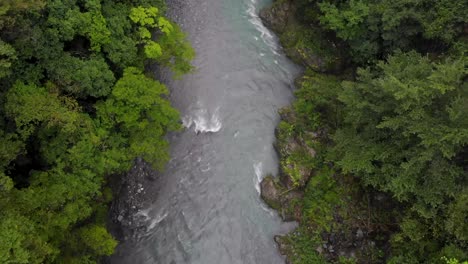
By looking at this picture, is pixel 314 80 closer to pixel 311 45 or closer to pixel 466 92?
pixel 311 45

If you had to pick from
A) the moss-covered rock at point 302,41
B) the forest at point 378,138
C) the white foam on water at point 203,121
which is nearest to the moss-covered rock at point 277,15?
the moss-covered rock at point 302,41

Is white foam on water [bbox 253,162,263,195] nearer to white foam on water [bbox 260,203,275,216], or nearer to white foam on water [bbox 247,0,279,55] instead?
white foam on water [bbox 260,203,275,216]

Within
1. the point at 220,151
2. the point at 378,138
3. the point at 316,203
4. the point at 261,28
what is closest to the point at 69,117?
the point at 220,151

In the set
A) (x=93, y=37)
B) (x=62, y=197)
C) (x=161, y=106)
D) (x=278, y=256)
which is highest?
(x=93, y=37)

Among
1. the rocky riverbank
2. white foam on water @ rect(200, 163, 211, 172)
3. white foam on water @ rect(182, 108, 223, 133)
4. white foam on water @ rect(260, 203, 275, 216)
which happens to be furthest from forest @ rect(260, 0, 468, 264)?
white foam on water @ rect(182, 108, 223, 133)

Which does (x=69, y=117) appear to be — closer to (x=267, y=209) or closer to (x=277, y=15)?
(x=267, y=209)

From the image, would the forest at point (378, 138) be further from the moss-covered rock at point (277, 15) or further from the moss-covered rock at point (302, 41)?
the moss-covered rock at point (277, 15)

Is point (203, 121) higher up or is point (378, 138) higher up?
point (378, 138)

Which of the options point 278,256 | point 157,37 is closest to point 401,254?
point 278,256
